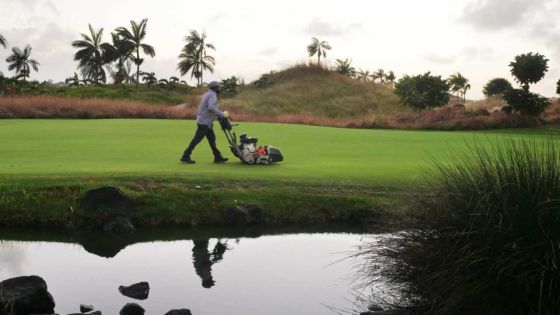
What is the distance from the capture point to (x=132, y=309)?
853 cm

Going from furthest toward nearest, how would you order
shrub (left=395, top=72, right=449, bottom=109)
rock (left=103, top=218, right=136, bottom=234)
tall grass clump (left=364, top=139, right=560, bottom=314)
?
1. shrub (left=395, top=72, right=449, bottom=109)
2. rock (left=103, top=218, right=136, bottom=234)
3. tall grass clump (left=364, top=139, right=560, bottom=314)

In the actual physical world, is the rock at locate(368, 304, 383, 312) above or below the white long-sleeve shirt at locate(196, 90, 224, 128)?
below

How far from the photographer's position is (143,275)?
10.6 metres

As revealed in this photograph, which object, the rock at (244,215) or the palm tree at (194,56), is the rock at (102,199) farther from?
the palm tree at (194,56)

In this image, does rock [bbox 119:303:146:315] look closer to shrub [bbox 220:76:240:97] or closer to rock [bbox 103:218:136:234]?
rock [bbox 103:218:136:234]

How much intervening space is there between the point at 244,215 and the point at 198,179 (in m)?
2.33

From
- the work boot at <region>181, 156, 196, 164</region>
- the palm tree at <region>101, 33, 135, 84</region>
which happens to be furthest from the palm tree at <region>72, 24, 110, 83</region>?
the work boot at <region>181, 156, 196, 164</region>

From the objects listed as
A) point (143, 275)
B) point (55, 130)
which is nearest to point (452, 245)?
point (143, 275)

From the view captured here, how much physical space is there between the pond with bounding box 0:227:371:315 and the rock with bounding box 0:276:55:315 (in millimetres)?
275

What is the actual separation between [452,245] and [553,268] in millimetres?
1066

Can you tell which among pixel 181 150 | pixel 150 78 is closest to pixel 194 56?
pixel 150 78

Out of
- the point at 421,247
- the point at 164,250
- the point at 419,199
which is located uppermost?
the point at 419,199

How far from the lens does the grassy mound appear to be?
65.1m

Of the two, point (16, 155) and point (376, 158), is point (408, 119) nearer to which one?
point (376, 158)
